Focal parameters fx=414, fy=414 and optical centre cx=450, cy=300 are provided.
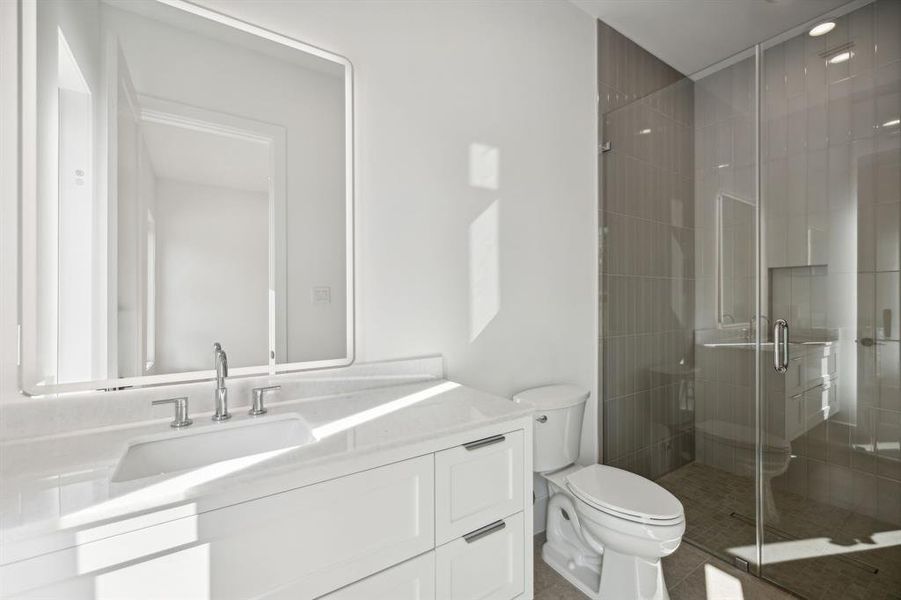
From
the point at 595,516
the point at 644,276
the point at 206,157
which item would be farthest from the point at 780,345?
the point at 206,157

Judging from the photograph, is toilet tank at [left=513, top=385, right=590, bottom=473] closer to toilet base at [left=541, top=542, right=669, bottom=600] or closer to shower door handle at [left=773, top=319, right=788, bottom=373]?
toilet base at [left=541, top=542, right=669, bottom=600]

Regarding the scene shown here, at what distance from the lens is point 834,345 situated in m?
1.70

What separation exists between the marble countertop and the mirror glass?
0.20m

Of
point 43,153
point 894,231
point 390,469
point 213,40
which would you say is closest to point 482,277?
point 390,469

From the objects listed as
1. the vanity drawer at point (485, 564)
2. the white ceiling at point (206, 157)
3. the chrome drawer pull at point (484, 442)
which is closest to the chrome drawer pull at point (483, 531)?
the vanity drawer at point (485, 564)

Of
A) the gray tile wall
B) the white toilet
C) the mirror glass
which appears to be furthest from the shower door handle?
the mirror glass

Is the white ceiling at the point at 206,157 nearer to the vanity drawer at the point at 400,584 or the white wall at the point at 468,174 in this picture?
the white wall at the point at 468,174

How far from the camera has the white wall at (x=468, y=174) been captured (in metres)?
1.55

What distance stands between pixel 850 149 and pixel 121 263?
8.63 feet

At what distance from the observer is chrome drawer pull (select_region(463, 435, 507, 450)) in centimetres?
116

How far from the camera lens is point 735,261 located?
1.97 m

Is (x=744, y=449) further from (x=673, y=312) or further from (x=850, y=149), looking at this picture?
(x=850, y=149)

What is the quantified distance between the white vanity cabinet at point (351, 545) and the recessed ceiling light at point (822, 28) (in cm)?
208

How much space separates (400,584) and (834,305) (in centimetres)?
193
